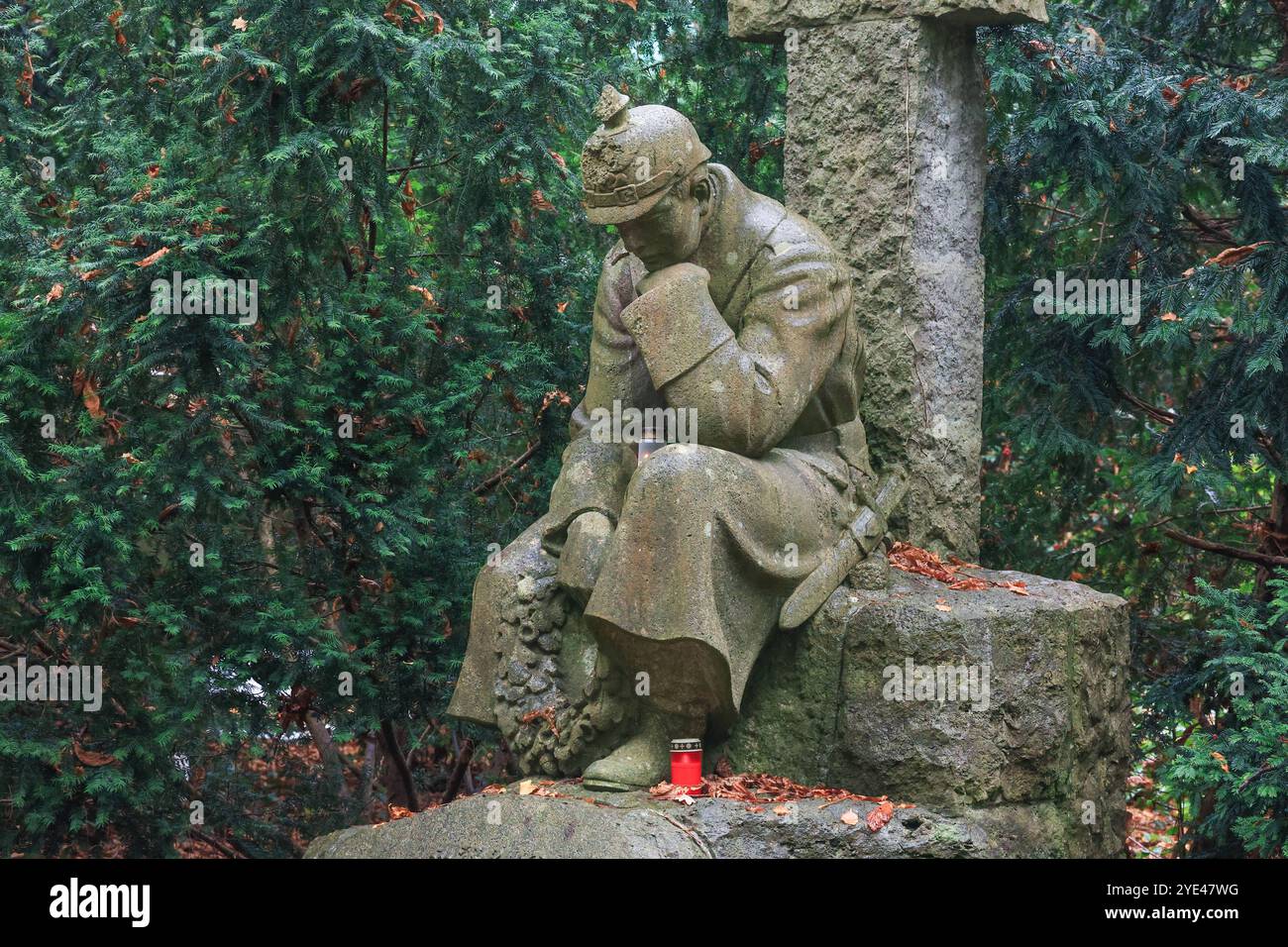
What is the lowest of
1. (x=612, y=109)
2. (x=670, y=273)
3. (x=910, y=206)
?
(x=670, y=273)

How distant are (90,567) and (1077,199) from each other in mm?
5316

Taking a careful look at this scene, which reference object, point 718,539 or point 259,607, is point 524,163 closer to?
point 259,607

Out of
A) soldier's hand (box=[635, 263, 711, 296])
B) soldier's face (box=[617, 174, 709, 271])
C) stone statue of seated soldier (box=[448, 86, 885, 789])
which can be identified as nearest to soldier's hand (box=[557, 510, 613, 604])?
stone statue of seated soldier (box=[448, 86, 885, 789])

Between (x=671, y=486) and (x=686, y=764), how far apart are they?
902 millimetres

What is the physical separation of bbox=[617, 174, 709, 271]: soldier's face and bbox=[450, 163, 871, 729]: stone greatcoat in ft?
0.38

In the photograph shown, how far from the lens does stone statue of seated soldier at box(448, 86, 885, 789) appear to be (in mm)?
5441

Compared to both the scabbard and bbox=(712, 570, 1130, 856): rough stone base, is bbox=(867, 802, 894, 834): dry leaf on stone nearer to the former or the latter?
bbox=(712, 570, 1130, 856): rough stone base

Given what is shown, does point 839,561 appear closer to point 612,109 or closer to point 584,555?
point 584,555

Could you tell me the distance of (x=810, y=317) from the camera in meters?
5.79

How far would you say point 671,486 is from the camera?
541 cm

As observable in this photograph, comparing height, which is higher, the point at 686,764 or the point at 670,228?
the point at 670,228

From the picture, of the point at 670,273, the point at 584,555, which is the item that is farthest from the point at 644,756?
the point at 670,273

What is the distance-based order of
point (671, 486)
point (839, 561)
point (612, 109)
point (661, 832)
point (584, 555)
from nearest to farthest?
A: point (661, 832) < point (671, 486) < point (612, 109) < point (584, 555) < point (839, 561)

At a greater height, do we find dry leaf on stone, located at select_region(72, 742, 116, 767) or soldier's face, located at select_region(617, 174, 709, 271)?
soldier's face, located at select_region(617, 174, 709, 271)
